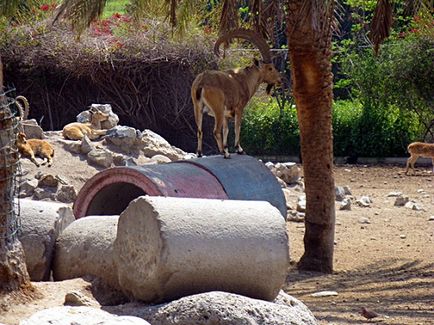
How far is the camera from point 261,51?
13.3 meters

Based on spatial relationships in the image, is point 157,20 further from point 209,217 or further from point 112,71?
point 209,217

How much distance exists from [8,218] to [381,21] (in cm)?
667

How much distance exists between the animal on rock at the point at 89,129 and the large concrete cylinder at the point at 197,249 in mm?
11121

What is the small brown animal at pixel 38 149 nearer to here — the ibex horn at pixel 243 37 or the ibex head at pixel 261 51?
the ibex head at pixel 261 51

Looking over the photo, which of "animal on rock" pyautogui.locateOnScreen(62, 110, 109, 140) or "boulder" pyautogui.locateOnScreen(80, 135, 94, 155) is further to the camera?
"animal on rock" pyautogui.locateOnScreen(62, 110, 109, 140)

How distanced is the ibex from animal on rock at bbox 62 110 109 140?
4.92 metres

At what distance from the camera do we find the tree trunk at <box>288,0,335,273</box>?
11523 mm

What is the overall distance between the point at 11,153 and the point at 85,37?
16787 millimetres

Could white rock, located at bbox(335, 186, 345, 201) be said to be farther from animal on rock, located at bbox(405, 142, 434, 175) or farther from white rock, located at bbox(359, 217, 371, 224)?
animal on rock, located at bbox(405, 142, 434, 175)

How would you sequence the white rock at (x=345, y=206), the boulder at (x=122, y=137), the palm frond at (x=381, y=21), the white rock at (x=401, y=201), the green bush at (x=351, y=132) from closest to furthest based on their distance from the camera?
the palm frond at (x=381, y=21) → the white rock at (x=345, y=206) → the white rock at (x=401, y=201) → the boulder at (x=122, y=137) → the green bush at (x=351, y=132)

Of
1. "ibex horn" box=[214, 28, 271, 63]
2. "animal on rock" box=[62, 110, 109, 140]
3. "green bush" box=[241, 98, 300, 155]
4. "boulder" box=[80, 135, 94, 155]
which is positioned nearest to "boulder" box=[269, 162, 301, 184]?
"animal on rock" box=[62, 110, 109, 140]

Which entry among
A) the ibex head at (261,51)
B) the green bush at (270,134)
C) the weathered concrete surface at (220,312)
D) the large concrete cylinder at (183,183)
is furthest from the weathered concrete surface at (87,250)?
the green bush at (270,134)

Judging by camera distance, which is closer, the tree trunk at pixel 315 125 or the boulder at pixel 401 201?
the tree trunk at pixel 315 125

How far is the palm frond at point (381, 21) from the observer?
12172mm
